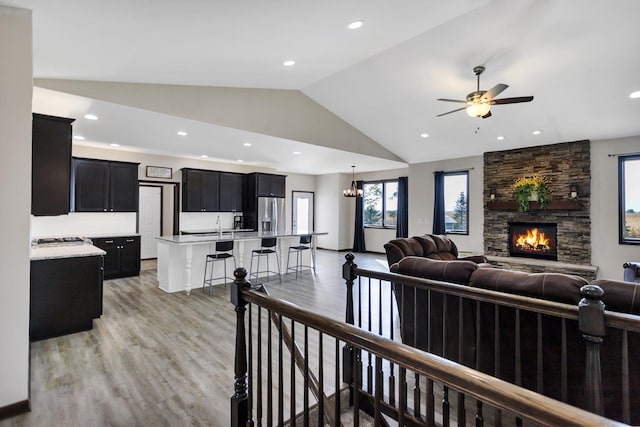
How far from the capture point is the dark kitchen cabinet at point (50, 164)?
3.36 meters

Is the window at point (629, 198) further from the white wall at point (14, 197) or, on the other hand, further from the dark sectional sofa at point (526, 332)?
the white wall at point (14, 197)

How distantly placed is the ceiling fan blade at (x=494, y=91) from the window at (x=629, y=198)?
432cm

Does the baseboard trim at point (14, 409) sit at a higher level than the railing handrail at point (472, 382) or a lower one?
lower

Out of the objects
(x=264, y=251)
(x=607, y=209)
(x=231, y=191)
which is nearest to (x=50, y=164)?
(x=264, y=251)

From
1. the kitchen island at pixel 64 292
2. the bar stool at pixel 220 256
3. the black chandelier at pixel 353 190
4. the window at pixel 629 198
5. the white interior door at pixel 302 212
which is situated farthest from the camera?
the white interior door at pixel 302 212

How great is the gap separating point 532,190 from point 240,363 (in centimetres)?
718

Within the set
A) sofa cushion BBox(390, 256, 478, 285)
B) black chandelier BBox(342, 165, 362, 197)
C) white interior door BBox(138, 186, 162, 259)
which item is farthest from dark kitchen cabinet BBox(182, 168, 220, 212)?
sofa cushion BBox(390, 256, 478, 285)

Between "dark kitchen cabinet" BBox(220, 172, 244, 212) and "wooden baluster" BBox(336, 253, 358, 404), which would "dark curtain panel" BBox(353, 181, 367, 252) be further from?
"wooden baluster" BBox(336, 253, 358, 404)

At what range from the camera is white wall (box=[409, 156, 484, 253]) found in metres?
7.89

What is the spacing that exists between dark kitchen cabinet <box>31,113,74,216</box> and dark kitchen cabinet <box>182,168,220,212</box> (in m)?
4.37

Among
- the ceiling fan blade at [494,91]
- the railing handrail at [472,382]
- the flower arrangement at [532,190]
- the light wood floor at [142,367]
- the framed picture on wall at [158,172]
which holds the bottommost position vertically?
the light wood floor at [142,367]

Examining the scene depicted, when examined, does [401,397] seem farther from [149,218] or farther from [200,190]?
[149,218]

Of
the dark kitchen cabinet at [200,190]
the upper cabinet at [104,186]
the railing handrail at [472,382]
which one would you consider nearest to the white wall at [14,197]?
the railing handrail at [472,382]

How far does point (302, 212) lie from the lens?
1147 cm
